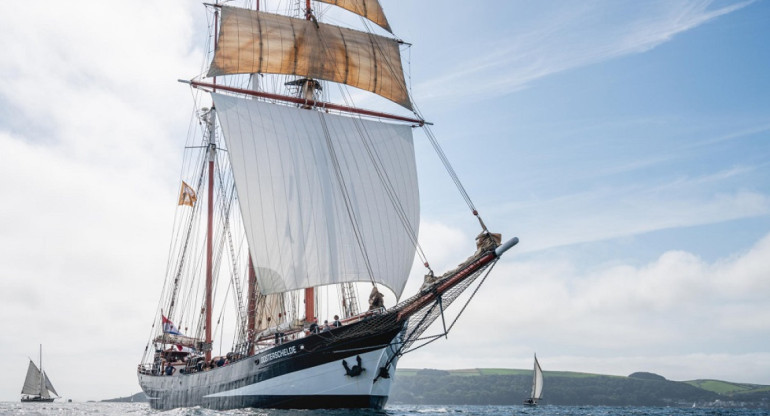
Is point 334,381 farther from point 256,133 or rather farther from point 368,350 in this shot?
point 256,133

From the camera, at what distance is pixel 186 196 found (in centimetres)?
5569

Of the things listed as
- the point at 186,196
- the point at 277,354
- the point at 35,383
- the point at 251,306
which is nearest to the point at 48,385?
the point at 35,383

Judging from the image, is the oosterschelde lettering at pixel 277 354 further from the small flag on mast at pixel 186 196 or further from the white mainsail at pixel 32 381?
the white mainsail at pixel 32 381

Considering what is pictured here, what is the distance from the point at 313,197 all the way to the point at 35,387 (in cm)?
9486

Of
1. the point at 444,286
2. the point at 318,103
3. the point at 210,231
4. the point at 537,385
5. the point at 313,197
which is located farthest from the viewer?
the point at 537,385

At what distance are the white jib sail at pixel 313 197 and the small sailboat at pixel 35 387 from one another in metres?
93.0

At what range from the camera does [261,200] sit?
42375 millimetres

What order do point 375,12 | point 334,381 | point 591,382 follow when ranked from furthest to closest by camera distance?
1. point 591,382
2. point 375,12
3. point 334,381

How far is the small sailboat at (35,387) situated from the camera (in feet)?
370

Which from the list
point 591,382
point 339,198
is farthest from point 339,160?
point 591,382

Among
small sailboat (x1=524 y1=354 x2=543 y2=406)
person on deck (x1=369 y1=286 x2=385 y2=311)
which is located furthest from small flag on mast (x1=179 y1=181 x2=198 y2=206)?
small sailboat (x1=524 y1=354 x2=543 y2=406)

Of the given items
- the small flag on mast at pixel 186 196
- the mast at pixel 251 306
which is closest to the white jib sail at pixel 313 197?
the mast at pixel 251 306

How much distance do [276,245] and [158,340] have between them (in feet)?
57.6

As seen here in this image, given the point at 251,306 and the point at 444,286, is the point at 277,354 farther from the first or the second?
the point at 251,306
